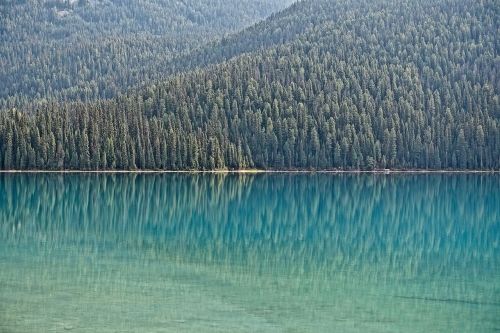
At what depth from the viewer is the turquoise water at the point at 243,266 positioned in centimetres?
3152

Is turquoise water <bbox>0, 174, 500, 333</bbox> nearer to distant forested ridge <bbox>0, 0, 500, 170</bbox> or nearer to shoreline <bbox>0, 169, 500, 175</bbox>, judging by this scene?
shoreline <bbox>0, 169, 500, 175</bbox>

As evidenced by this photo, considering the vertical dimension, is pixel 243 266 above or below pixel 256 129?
below

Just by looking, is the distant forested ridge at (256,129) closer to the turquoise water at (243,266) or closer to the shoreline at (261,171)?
the shoreline at (261,171)

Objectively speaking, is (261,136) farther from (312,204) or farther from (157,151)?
(312,204)

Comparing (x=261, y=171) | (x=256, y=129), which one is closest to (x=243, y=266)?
(x=261, y=171)

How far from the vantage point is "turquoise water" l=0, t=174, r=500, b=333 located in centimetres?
3152

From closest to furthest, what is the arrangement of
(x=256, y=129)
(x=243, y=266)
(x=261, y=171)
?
(x=243, y=266) → (x=261, y=171) → (x=256, y=129)

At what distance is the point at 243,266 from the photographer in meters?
42.5

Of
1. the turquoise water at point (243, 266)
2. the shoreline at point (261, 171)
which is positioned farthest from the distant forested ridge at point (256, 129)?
the turquoise water at point (243, 266)

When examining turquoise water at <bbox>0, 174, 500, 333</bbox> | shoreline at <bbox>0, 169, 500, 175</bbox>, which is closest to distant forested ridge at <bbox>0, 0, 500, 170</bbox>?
shoreline at <bbox>0, 169, 500, 175</bbox>

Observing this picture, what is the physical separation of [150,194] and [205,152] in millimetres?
65105

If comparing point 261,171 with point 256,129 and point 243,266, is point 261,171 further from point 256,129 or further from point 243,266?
point 243,266

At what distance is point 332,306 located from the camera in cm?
3362

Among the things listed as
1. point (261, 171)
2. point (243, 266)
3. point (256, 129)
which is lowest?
point (243, 266)
